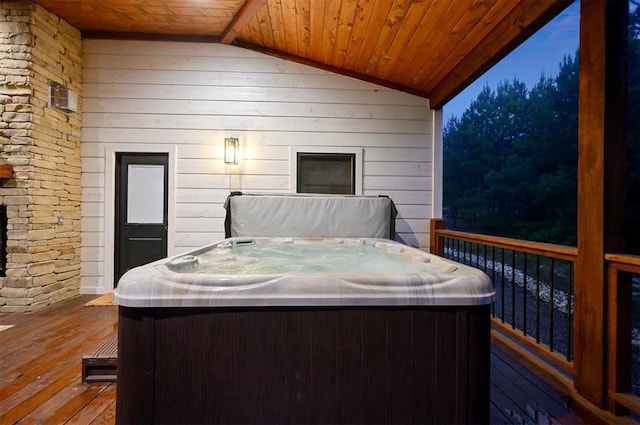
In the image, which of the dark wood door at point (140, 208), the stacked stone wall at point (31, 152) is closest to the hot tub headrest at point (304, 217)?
the dark wood door at point (140, 208)

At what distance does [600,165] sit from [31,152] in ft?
14.3

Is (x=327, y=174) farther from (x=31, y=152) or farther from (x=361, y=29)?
(x=31, y=152)

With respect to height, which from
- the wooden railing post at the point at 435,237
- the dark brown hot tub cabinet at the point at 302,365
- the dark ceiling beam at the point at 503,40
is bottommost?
the dark brown hot tub cabinet at the point at 302,365

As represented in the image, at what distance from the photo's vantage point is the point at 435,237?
12.8 feet

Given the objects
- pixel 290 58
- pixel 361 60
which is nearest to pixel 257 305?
pixel 361 60

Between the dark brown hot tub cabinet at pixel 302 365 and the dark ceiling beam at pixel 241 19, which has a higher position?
the dark ceiling beam at pixel 241 19

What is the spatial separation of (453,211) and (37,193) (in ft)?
45.5

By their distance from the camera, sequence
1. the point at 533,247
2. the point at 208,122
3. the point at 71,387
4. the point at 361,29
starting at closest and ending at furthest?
the point at 71,387 → the point at 533,247 → the point at 361,29 → the point at 208,122

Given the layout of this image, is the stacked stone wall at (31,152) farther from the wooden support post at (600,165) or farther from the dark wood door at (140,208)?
the wooden support post at (600,165)

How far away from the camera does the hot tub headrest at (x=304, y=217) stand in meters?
3.33

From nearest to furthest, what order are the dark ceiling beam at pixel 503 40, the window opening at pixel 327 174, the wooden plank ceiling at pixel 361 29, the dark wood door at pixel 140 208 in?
1. the dark ceiling beam at pixel 503 40
2. the wooden plank ceiling at pixel 361 29
3. the dark wood door at pixel 140 208
4. the window opening at pixel 327 174

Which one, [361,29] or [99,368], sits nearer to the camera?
[99,368]

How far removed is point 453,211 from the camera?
14336mm

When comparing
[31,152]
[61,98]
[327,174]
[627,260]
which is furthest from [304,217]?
[61,98]
